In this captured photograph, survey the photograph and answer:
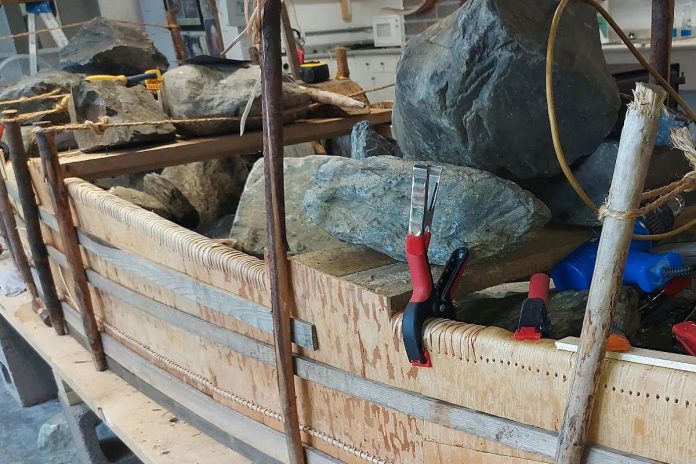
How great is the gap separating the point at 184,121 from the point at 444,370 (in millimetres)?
1538

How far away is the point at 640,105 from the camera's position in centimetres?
82

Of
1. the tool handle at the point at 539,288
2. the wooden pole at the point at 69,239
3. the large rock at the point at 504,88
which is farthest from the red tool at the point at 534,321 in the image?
the wooden pole at the point at 69,239

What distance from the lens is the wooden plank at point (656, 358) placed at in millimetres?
871

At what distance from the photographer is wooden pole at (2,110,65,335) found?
2289 millimetres

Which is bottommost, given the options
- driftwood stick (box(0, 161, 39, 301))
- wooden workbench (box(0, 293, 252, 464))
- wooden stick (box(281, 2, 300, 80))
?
wooden workbench (box(0, 293, 252, 464))

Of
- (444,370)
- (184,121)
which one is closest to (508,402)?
(444,370)

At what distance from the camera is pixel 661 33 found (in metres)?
1.75

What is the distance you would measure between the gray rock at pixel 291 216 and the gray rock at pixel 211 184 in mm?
695

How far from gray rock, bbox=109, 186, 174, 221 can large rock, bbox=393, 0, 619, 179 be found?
124 cm

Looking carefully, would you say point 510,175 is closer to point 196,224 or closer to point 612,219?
point 612,219

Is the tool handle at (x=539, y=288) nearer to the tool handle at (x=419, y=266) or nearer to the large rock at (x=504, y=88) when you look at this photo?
the tool handle at (x=419, y=266)

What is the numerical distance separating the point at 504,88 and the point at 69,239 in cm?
141

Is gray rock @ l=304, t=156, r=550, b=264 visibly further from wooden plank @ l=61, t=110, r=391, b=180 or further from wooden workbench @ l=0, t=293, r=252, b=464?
Answer: wooden plank @ l=61, t=110, r=391, b=180

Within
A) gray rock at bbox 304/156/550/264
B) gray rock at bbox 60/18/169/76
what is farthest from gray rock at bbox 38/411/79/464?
gray rock at bbox 304/156/550/264
